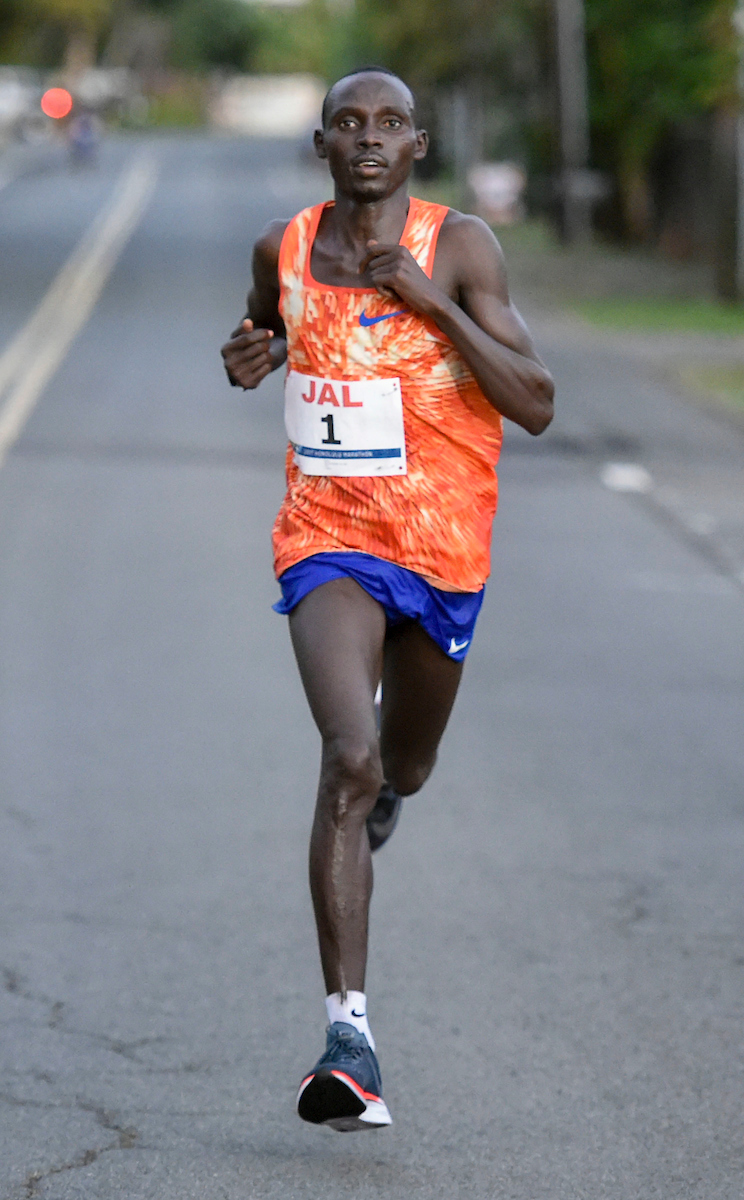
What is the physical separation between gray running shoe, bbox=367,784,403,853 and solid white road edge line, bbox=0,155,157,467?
9524mm

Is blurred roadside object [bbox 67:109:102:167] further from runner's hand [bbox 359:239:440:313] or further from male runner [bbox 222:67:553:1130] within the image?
runner's hand [bbox 359:239:440:313]

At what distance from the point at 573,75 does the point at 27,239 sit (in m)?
9.81

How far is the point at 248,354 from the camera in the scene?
4.75 metres

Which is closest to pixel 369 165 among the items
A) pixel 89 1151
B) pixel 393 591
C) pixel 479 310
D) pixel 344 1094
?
pixel 479 310

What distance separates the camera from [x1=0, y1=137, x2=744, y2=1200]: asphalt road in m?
4.38

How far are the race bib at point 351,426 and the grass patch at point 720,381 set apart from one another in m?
14.0

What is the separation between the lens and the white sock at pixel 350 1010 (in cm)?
420

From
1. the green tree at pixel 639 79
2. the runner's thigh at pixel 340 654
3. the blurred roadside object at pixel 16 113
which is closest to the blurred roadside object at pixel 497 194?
the green tree at pixel 639 79

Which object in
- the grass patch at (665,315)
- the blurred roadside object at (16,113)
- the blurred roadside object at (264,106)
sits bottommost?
the blurred roadside object at (264,106)

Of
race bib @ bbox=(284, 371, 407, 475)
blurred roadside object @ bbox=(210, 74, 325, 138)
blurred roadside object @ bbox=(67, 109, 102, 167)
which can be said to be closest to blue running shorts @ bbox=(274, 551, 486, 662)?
race bib @ bbox=(284, 371, 407, 475)

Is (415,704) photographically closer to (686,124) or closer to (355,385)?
(355,385)

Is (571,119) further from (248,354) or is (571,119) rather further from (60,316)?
(248,354)

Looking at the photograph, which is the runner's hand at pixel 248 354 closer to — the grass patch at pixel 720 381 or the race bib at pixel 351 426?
the race bib at pixel 351 426

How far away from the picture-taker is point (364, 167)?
451 cm
